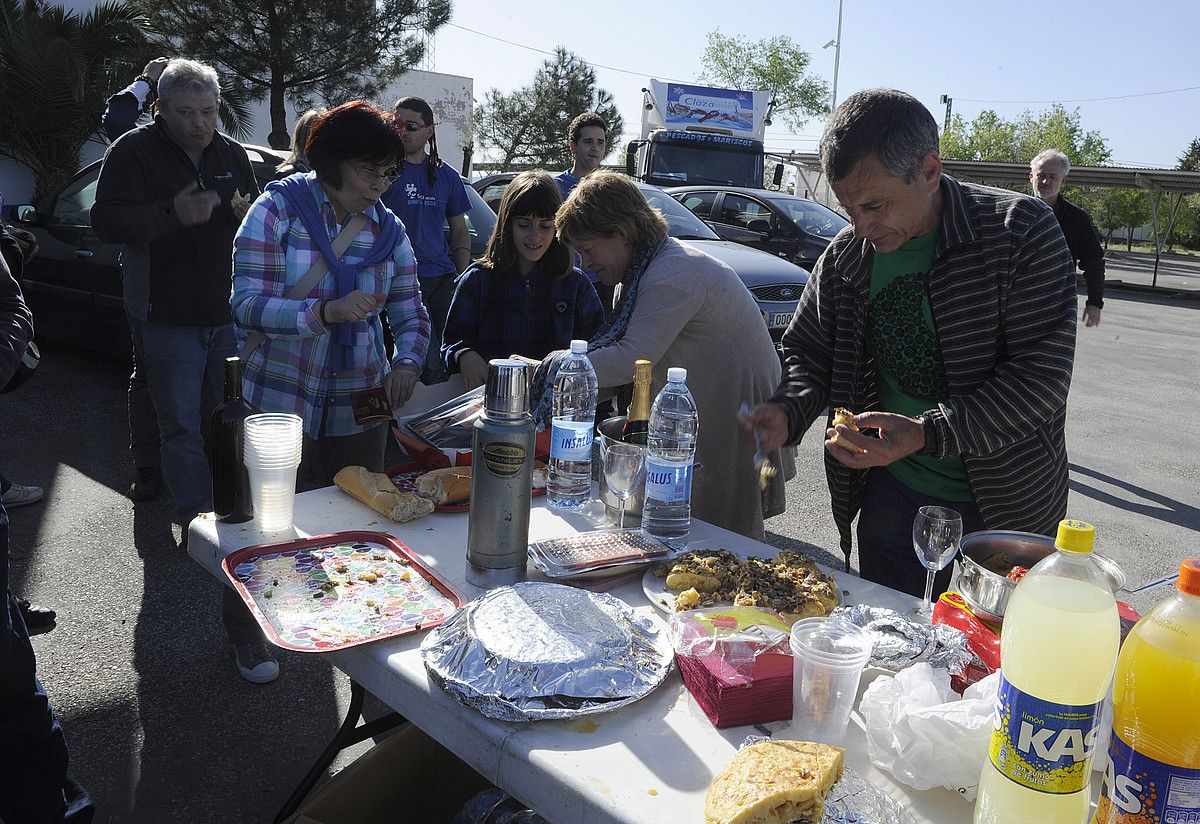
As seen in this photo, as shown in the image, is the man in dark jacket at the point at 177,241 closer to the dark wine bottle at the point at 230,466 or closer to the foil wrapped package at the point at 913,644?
the dark wine bottle at the point at 230,466

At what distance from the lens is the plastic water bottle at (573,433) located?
2.30 meters

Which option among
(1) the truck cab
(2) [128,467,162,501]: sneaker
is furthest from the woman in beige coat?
(1) the truck cab

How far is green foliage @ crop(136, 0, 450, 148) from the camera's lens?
70.6 ft

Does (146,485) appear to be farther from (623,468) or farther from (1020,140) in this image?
(1020,140)

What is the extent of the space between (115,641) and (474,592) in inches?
95.1

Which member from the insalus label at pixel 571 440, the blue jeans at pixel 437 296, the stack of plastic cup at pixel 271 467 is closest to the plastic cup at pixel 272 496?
the stack of plastic cup at pixel 271 467

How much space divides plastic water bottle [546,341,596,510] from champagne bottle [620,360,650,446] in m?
0.10

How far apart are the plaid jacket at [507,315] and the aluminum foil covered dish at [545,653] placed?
7.04ft

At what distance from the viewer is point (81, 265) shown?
21.9 ft

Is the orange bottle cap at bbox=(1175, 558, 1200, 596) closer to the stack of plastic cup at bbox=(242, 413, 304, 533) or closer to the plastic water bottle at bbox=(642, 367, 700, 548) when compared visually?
the plastic water bottle at bbox=(642, 367, 700, 548)

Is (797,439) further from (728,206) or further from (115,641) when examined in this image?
(728,206)

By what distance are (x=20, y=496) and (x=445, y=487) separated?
3.71m

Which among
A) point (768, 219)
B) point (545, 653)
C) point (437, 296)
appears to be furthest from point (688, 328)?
point (768, 219)

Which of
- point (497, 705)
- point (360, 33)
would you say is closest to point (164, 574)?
point (497, 705)
